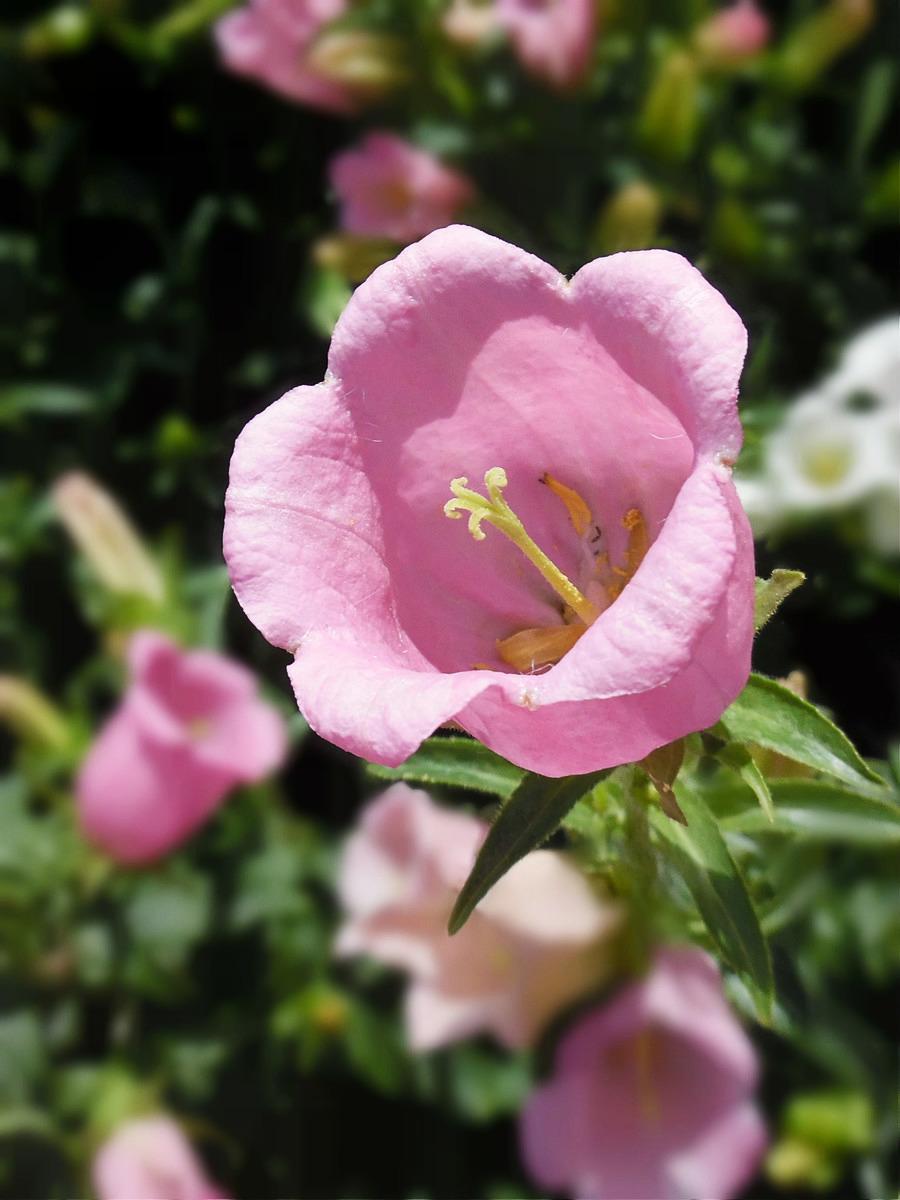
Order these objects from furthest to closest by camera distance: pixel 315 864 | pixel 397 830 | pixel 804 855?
1. pixel 315 864
2. pixel 397 830
3. pixel 804 855

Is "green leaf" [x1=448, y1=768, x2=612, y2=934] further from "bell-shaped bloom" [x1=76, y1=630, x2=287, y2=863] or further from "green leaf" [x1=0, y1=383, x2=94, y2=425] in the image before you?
"green leaf" [x1=0, y1=383, x2=94, y2=425]

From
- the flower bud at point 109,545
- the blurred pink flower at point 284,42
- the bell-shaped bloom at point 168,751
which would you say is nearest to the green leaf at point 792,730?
the bell-shaped bloom at point 168,751

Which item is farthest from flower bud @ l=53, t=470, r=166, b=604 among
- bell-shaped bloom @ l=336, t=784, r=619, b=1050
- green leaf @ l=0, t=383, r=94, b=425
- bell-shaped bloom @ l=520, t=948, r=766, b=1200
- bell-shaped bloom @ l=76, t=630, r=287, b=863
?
A: bell-shaped bloom @ l=520, t=948, r=766, b=1200

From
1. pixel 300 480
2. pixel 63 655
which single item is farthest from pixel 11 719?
pixel 300 480

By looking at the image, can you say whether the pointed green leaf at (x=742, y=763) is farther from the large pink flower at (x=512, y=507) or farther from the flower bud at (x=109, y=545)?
the flower bud at (x=109, y=545)

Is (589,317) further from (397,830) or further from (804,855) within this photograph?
(397,830)

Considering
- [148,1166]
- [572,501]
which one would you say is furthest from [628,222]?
[148,1166]
